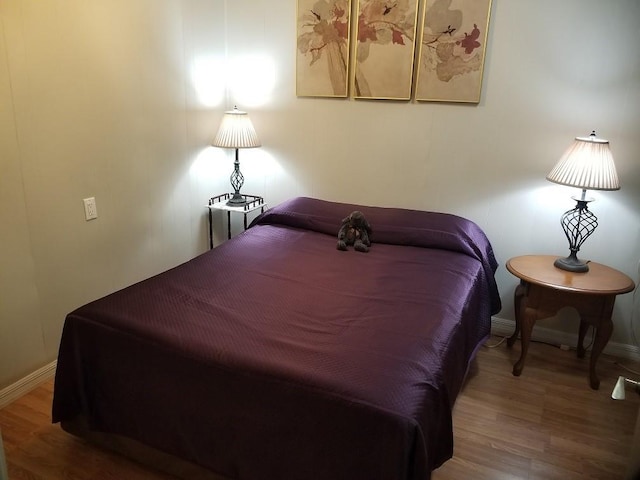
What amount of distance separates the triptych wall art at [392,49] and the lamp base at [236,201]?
2.63ft

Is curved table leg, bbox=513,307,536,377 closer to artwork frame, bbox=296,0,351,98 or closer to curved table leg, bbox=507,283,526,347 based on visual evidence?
curved table leg, bbox=507,283,526,347

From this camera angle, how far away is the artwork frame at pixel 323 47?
284 centimetres

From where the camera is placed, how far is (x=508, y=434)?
79.1 inches

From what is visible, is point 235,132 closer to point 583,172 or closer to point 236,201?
point 236,201

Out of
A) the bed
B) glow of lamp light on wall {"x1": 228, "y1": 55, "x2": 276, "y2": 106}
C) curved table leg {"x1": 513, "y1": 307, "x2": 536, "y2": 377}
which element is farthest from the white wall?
the bed

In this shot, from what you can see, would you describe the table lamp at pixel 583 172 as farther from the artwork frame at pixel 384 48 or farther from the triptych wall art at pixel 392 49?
the artwork frame at pixel 384 48

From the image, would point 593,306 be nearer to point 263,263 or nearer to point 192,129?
point 263,263

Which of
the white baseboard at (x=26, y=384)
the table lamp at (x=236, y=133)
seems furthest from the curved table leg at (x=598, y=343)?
the white baseboard at (x=26, y=384)

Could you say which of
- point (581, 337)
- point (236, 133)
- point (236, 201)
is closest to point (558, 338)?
point (581, 337)

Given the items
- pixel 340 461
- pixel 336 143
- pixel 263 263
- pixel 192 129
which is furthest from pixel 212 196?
pixel 340 461

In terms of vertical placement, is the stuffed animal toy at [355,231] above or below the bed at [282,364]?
above

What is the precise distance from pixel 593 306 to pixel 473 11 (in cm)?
167

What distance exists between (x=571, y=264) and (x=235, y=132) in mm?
2105

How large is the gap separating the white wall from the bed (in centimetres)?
62
